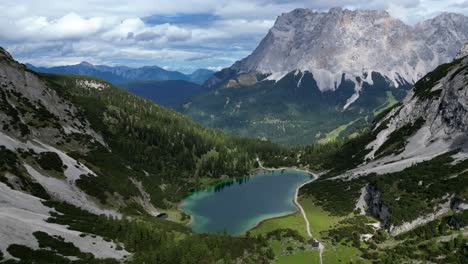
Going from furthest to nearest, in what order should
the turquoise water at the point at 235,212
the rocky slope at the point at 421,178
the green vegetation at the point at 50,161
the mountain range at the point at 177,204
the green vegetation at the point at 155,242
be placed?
1. the turquoise water at the point at 235,212
2. the green vegetation at the point at 50,161
3. the rocky slope at the point at 421,178
4. the mountain range at the point at 177,204
5. the green vegetation at the point at 155,242

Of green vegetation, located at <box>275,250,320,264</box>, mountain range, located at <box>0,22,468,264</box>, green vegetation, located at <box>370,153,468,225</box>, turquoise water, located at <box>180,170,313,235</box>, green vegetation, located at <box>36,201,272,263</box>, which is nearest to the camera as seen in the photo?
green vegetation, located at <box>36,201,272,263</box>

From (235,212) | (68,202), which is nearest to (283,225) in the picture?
(235,212)

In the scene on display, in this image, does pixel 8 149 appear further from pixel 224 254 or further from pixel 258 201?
pixel 258 201

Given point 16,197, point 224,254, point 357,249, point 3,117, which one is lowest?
point 357,249

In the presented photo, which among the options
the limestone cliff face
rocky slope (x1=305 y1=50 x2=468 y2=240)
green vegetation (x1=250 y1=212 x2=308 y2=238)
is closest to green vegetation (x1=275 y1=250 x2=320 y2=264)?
green vegetation (x1=250 y1=212 x2=308 y2=238)

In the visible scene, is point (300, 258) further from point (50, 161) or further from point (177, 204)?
point (177, 204)

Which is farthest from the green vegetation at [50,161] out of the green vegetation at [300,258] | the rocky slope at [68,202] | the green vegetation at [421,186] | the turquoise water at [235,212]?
the green vegetation at [421,186]

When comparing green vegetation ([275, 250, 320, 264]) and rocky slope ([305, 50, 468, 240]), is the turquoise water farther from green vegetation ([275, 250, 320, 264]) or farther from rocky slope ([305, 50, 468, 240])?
green vegetation ([275, 250, 320, 264])

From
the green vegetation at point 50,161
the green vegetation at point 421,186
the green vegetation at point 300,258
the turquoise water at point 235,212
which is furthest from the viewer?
the turquoise water at point 235,212

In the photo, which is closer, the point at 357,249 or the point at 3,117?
the point at 357,249

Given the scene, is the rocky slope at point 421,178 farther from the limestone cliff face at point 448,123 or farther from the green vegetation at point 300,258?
the green vegetation at point 300,258

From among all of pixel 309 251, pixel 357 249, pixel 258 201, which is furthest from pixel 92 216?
pixel 258 201
